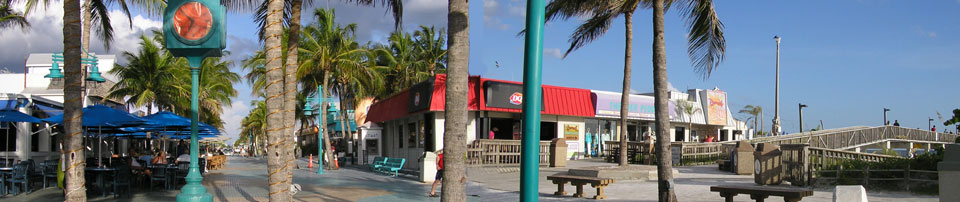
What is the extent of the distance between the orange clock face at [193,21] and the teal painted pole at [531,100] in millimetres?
5870

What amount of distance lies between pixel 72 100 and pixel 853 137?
37.0 meters

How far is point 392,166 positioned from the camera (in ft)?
75.8

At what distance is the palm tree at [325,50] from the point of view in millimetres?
28906

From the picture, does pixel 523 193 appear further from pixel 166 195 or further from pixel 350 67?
pixel 350 67

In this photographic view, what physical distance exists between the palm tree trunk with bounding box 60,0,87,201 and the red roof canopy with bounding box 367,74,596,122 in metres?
14.9

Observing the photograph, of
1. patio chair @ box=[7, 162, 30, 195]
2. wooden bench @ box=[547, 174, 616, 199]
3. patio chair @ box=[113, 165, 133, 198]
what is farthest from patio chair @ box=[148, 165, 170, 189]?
wooden bench @ box=[547, 174, 616, 199]

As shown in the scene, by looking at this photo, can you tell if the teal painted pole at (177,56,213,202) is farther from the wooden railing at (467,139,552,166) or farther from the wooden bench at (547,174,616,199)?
the wooden railing at (467,139,552,166)

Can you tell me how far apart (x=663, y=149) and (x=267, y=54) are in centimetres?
592

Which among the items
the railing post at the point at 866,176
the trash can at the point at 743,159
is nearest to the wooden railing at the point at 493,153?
the trash can at the point at 743,159

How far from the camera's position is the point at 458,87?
289 inches

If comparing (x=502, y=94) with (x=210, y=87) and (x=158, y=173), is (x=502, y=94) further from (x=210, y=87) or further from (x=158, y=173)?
(x=210, y=87)

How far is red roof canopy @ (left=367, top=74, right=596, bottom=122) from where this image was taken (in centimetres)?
2348

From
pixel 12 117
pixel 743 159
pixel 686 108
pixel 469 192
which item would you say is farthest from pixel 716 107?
pixel 12 117

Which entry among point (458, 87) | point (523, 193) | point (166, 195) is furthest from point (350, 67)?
point (523, 193)
